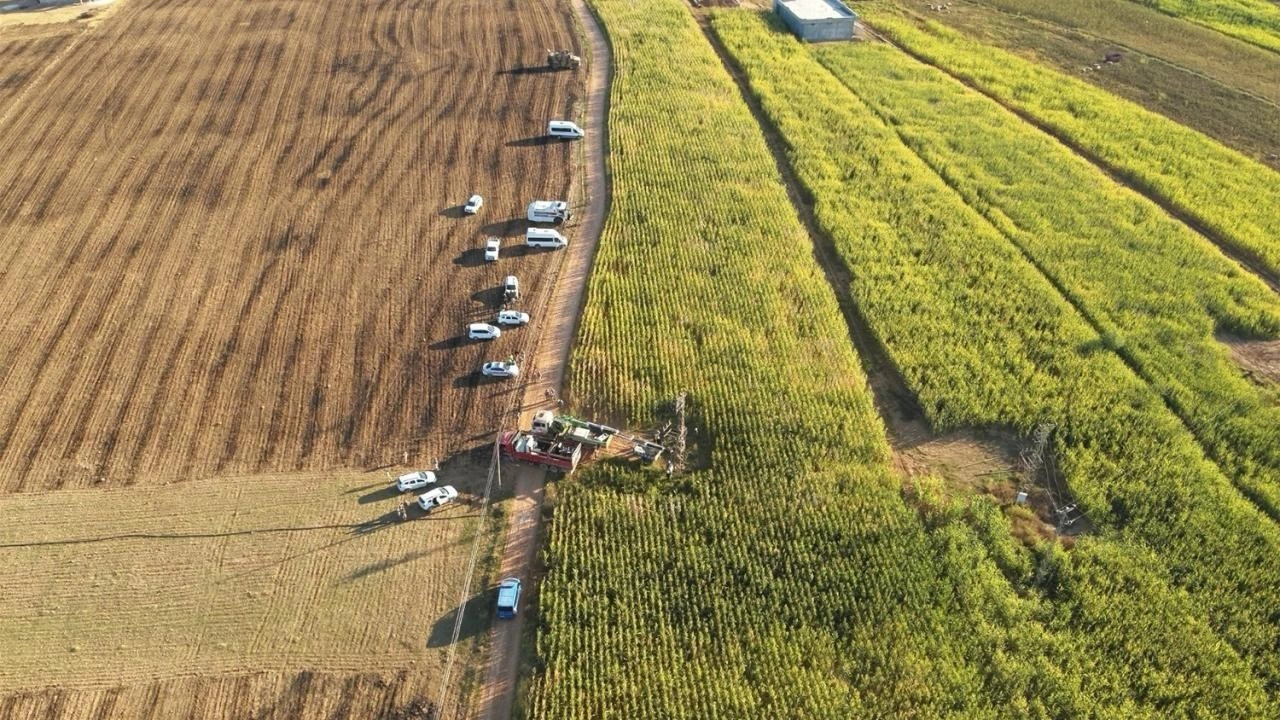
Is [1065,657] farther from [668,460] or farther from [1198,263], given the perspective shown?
[1198,263]

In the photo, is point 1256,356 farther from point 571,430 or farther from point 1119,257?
point 571,430

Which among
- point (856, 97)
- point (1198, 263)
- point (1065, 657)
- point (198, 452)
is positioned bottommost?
point (1065, 657)

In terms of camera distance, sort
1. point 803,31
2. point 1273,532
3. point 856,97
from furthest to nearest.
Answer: point 803,31 → point 856,97 → point 1273,532

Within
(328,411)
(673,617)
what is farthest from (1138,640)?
(328,411)

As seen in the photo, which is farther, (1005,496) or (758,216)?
(758,216)

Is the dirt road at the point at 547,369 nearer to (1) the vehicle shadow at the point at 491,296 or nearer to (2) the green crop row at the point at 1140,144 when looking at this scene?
(1) the vehicle shadow at the point at 491,296

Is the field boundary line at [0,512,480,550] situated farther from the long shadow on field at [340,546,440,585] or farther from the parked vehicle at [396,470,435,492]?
the parked vehicle at [396,470,435,492]

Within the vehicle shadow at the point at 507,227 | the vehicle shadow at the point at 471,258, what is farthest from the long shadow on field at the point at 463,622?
the vehicle shadow at the point at 507,227
